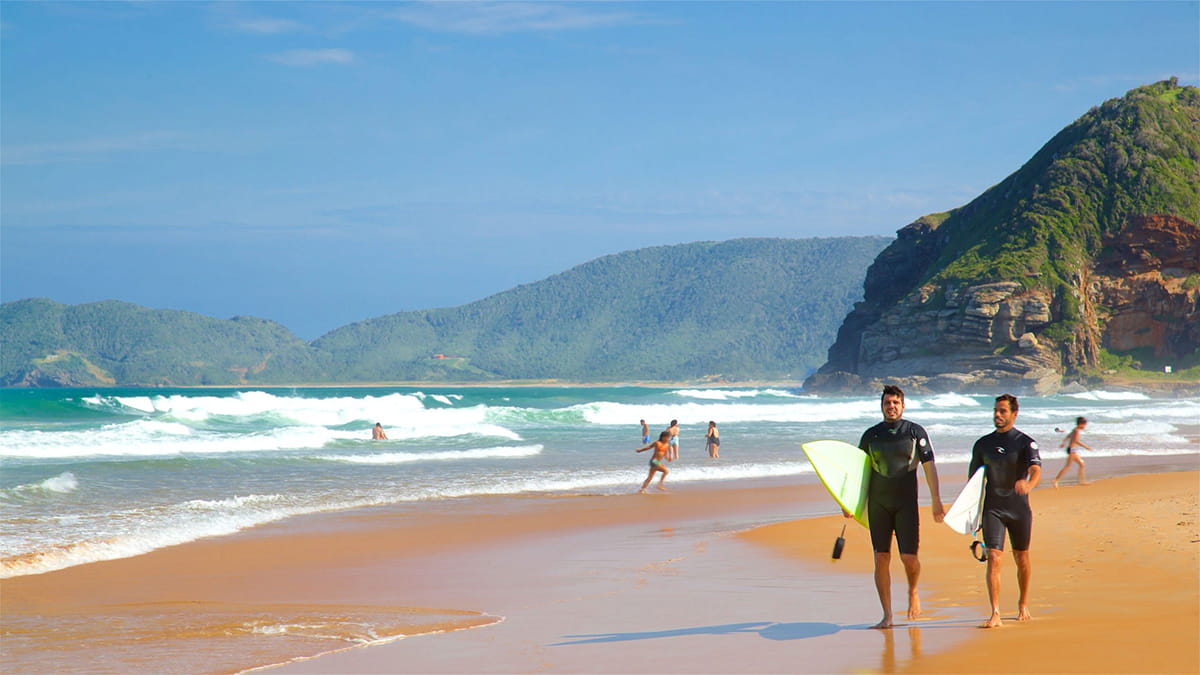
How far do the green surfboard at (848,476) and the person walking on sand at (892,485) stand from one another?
5cm

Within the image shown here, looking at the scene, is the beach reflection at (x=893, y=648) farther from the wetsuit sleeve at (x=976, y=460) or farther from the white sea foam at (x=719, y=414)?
the white sea foam at (x=719, y=414)

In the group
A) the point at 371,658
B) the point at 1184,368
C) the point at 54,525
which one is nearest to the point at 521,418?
the point at 54,525

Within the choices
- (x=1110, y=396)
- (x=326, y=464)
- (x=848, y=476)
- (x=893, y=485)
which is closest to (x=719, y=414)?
(x=326, y=464)

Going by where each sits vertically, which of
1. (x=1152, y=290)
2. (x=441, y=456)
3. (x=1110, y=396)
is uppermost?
(x=1152, y=290)

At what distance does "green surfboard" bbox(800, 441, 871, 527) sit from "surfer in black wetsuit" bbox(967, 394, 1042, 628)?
2.39 feet

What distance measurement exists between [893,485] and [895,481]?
0.03 m

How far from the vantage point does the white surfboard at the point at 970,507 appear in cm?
683

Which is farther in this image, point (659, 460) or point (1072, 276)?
point (1072, 276)

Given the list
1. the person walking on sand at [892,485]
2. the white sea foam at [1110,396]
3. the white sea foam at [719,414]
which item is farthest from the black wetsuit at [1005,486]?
the white sea foam at [1110,396]

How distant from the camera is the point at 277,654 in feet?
22.8

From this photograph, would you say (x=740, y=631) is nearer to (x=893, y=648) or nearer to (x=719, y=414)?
(x=893, y=648)

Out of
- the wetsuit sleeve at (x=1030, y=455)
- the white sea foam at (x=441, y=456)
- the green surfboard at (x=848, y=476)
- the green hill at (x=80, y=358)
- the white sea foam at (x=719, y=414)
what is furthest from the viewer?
the green hill at (x=80, y=358)

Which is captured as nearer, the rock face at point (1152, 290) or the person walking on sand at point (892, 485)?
the person walking on sand at point (892, 485)

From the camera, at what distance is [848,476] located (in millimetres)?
7051
